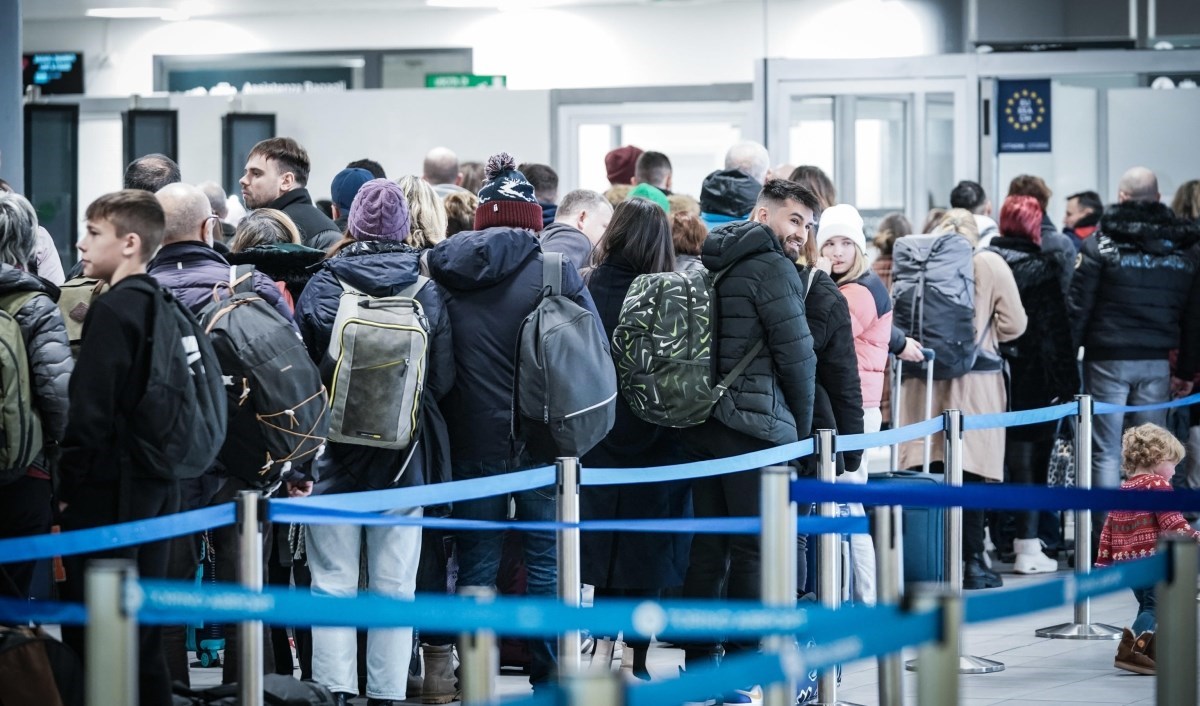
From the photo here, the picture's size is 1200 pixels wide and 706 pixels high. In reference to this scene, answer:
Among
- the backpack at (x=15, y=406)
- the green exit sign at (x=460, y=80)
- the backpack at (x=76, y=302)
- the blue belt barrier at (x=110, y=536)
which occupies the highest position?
the green exit sign at (x=460, y=80)

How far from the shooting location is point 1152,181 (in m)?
9.26

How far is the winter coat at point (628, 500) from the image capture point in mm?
6129

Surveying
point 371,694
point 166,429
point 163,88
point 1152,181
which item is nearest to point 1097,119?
point 1152,181

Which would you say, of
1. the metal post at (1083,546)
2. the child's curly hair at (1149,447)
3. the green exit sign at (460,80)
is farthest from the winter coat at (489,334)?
the green exit sign at (460,80)

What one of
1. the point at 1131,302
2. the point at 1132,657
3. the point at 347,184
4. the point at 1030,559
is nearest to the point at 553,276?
the point at 347,184

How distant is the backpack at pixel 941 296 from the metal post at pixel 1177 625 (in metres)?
4.96

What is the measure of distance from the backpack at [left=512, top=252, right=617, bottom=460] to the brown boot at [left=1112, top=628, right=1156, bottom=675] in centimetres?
222

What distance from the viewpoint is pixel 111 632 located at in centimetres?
318

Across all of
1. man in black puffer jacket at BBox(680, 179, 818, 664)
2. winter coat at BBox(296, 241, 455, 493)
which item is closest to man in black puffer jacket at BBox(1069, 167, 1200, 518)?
man in black puffer jacket at BBox(680, 179, 818, 664)

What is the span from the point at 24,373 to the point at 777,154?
27.9 ft

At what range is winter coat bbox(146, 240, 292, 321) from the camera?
5449 mm

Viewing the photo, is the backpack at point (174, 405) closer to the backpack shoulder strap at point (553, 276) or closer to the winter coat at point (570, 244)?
the backpack shoulder strap at point (553, 276)

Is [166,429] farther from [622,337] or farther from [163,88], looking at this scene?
[163,88]

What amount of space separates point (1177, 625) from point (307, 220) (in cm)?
468
